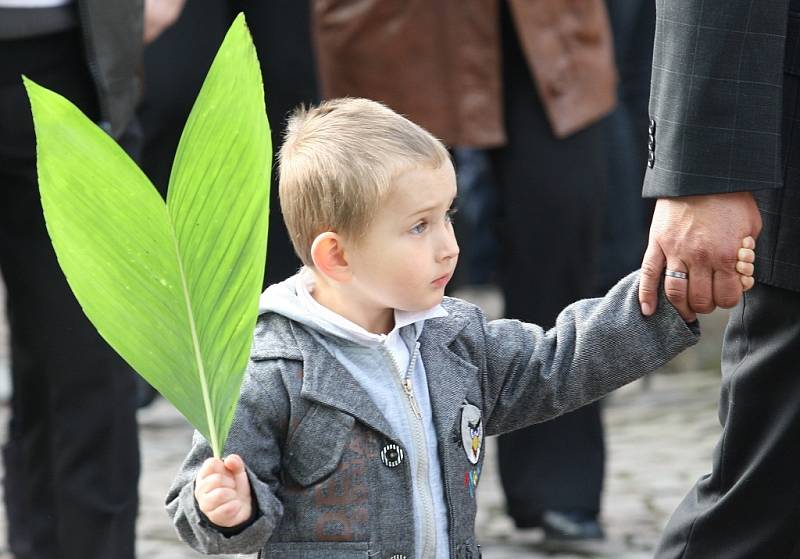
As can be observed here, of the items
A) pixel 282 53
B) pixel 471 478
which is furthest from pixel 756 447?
pixel 282 53

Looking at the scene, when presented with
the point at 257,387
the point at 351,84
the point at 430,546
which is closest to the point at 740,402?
the point at 430,546

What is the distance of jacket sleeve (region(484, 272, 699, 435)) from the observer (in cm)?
266

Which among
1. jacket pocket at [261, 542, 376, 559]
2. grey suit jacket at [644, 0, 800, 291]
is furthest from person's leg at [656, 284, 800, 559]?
jacket pocket at [261, 542, 376, 559]

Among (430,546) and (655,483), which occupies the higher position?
(430,546)

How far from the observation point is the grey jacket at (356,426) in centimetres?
243

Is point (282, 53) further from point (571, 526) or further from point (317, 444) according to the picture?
point (317, 444)

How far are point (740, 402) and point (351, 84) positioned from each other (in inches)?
71.1

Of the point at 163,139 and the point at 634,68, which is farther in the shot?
the point at 634,68

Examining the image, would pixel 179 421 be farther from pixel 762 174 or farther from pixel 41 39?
pixel 762 174

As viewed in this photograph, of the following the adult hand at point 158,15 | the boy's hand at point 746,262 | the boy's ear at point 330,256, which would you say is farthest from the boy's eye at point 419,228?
the adult hand at point 158,15

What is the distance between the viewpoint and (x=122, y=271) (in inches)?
89.4

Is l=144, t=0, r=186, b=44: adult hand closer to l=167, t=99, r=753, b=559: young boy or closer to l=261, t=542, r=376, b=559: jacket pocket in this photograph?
l=167, t=99, r=753, b=559: young boy

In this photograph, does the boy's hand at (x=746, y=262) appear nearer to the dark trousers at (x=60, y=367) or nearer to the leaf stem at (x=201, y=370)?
the leaf stem at (x=201, y=370)

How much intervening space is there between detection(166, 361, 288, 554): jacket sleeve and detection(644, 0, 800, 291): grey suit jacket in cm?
68
